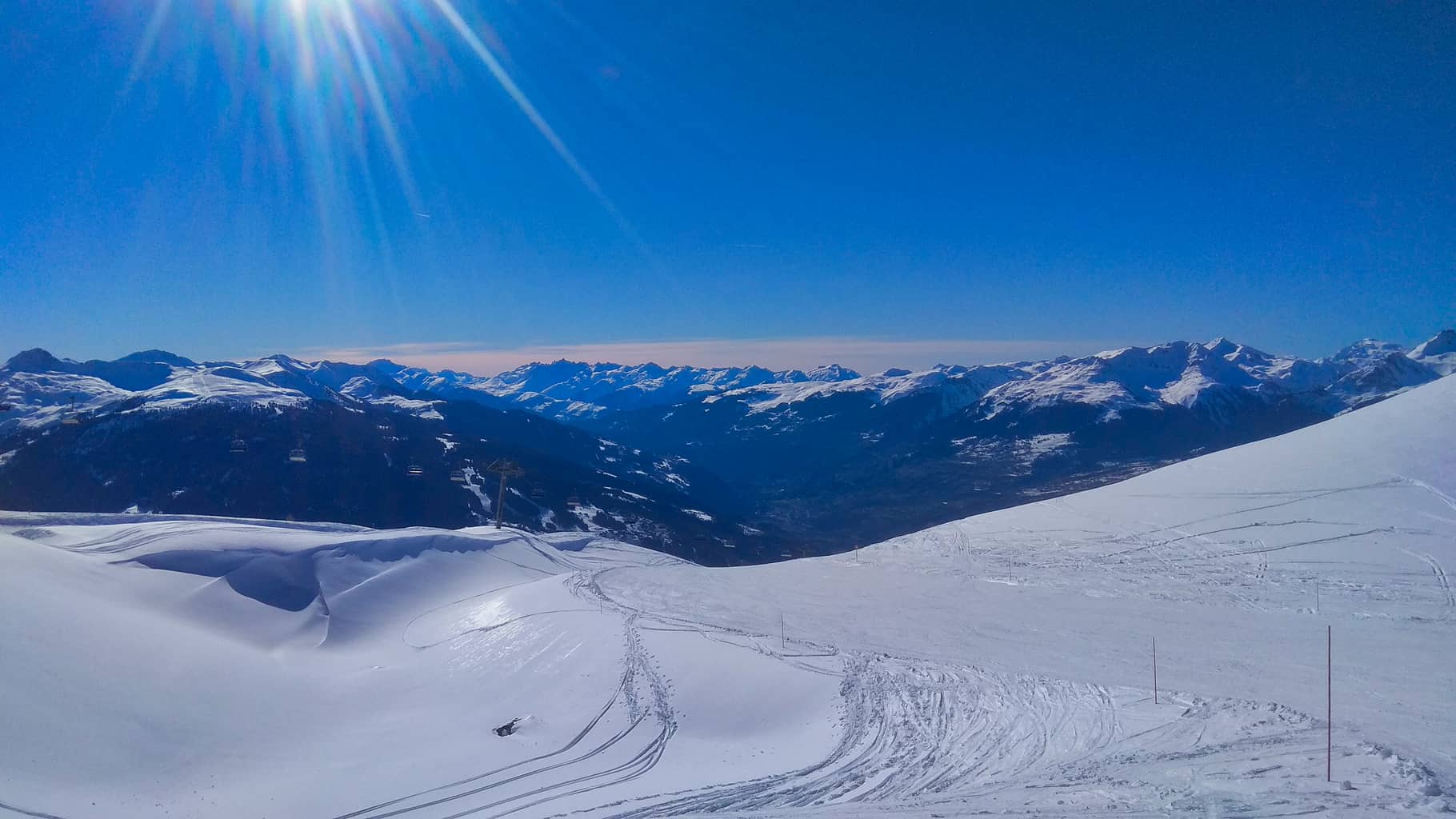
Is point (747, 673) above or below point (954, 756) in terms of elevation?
above

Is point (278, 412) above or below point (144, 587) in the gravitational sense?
above

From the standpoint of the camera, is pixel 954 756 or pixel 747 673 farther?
pixel 747 673

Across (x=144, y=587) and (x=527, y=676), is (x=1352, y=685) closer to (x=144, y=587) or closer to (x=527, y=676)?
(x=527, y=676)

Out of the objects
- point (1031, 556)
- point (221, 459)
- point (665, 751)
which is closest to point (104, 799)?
point (665, 751)

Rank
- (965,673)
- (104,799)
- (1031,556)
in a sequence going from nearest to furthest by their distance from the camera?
1. (104,799)
2. (965,673)
3. (1031,556)

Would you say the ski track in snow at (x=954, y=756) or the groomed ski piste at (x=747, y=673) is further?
the groomed ski piste at (x=747, y=673)

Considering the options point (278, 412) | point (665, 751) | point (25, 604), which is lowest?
point (665, 751)

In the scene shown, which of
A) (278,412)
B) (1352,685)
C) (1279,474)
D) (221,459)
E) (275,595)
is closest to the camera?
(1352,685)

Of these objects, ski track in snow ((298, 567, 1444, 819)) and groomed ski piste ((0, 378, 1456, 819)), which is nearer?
ski track in snow ((298, 567, 1444, 819))
